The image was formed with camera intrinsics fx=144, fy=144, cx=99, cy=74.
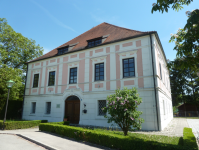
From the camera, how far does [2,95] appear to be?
18625 mm

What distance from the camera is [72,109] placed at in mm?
15602

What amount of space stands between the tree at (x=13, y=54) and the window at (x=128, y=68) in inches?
528

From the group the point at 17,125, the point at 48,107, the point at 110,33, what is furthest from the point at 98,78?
the point at 17,125

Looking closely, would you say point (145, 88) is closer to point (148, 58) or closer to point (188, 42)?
point (148, 58)

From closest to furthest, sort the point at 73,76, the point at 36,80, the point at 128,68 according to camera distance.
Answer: the point at 128,68, the point at 73,76, the point at 36,80

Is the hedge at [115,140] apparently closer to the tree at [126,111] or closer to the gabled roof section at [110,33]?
the tree at [126,111]

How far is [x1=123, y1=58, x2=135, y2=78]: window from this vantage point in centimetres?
1315

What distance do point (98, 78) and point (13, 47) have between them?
1677 cm

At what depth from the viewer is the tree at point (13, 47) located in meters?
21.9

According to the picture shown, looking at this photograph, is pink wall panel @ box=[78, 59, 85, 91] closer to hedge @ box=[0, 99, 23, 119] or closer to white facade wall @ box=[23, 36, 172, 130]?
white facade wall @ box=[23, 36, 172, 130]

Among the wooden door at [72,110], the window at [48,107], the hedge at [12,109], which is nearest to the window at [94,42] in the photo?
the wooden door at [72,110]

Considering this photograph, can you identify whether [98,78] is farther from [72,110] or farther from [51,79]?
[51,79]

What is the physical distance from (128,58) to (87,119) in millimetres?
7109

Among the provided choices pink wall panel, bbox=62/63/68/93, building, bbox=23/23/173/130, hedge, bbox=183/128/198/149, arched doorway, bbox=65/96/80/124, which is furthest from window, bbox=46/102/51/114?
hedge, bbox=183/128/198/149
